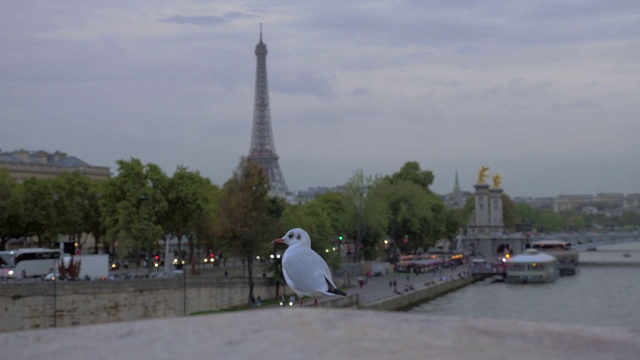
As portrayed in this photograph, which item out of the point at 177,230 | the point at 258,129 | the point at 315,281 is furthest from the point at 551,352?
the point at 258,129

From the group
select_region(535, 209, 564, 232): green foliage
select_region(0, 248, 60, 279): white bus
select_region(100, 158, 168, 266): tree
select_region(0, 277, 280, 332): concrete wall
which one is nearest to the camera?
select_region(0, 277, 280, 332): concrete wall

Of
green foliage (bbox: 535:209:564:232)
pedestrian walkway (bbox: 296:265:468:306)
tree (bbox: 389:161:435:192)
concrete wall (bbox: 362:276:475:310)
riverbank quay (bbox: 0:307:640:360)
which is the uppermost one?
tree (bbox: 389:161:435:192)

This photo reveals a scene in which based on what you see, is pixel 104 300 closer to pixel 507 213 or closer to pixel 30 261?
pixel 30 261

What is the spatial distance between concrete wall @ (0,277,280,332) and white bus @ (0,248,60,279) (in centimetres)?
689

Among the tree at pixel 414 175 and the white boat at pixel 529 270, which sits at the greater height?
the tree at pixel 414 175

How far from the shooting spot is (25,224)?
42.8m

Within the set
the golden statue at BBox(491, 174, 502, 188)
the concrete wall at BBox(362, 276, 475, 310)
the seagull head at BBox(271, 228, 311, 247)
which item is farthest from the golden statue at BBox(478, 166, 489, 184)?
the seagull head at BBox(271, 228, 311, 247)

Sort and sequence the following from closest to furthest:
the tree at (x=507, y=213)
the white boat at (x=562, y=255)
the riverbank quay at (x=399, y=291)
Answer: the riverbank quay at (x=399, y=291) → the white boat at (x=562, y=255) → the tree at (x=507, y=213)

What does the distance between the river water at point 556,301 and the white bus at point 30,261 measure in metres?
14.8

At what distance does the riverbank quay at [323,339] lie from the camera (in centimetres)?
172

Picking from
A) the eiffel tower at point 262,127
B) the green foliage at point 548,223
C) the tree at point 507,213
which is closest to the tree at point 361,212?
the tree at point 507,213

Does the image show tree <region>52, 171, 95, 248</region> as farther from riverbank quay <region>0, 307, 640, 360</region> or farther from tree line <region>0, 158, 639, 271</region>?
riverbank quay <region>0, 307, 640, 360</region>

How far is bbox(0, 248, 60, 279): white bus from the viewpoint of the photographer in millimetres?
34000

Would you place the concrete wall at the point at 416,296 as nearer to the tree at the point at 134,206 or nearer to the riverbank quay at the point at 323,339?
the tree at the point at 134,206
